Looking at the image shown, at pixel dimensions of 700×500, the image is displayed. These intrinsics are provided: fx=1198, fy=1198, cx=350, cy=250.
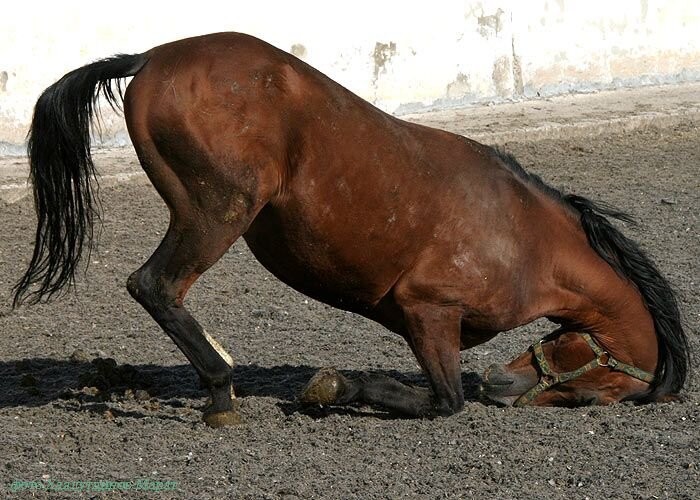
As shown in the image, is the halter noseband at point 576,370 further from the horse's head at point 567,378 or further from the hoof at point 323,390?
the hoof at point 323,390

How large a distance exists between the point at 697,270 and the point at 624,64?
495cm

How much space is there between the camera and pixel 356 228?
4.89m

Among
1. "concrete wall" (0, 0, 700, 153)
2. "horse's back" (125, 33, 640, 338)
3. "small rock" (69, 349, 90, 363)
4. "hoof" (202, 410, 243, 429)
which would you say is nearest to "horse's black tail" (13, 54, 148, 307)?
"horse's back" (125, 33, 640, 338)

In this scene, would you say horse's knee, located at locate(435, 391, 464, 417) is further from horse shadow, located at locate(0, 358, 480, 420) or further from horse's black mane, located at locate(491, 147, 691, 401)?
horse's black mane, located at locate(491, 147, 691, 401)

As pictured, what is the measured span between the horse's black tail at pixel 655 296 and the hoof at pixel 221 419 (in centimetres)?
171

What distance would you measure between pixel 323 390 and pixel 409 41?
245 inches

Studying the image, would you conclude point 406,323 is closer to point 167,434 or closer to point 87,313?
point 167,434

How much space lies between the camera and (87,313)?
21.8 feet

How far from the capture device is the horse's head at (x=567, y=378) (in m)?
5.21

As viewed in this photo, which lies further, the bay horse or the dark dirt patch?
the bay horse

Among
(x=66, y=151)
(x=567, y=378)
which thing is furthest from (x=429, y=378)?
(x=66, y=151)

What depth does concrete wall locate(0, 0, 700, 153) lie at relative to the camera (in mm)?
9195

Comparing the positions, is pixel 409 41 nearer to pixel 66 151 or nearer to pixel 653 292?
pixel 653 292

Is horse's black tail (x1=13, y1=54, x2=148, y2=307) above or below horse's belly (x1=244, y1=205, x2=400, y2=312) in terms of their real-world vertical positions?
above
